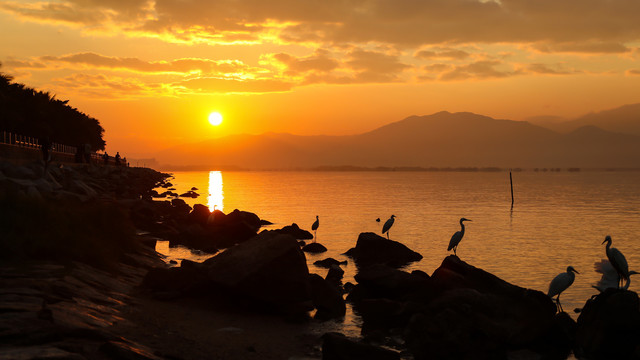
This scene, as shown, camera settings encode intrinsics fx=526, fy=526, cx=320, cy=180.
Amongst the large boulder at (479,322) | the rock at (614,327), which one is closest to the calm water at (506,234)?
the rock at (614,327)

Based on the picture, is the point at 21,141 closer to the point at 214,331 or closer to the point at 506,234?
the point at 506,234

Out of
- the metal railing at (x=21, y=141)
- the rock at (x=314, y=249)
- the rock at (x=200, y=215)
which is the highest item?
the metal railing at (x=21, y=141)

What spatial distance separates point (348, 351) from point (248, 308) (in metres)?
4.99

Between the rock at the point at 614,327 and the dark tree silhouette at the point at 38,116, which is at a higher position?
the dark tree silhouette at the point at 38,116

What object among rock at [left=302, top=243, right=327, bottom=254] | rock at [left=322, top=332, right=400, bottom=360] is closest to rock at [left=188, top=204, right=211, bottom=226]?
rock at [left=302, top=243, right=327, bottom=254]

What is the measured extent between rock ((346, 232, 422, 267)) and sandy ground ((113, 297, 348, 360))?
11.5m

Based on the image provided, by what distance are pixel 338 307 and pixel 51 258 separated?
867 cm

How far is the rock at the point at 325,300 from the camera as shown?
16.8m

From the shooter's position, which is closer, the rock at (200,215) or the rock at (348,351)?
the rock at (348,351)

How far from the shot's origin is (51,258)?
14.7 m

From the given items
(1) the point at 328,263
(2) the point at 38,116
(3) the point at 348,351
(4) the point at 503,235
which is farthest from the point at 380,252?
(2) the point at 38,116

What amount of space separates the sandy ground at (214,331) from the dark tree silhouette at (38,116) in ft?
195

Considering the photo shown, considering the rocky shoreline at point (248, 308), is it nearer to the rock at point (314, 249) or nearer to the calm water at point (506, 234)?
the calm water at point (506, 234)

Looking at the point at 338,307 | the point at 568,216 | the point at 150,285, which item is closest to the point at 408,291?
the point at 338,307
